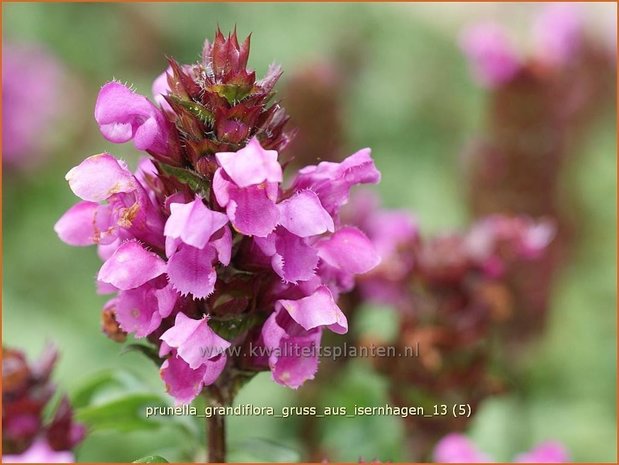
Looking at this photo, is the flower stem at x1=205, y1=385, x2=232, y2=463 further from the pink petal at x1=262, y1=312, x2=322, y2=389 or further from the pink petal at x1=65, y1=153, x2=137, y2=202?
the pink petal at x1=65, y1=153, x2=137, y2=202

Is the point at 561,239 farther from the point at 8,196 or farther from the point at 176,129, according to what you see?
the point at 176,129

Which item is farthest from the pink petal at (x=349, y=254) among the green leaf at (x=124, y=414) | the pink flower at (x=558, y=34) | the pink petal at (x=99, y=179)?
the pink flower at (x=558, y=34)

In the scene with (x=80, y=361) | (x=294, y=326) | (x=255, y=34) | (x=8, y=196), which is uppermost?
(x=255, y=34)

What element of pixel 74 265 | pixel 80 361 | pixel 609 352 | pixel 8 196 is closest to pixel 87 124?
pixel 8 196

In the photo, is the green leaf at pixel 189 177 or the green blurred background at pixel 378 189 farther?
the green blurred background at pixel 378 189

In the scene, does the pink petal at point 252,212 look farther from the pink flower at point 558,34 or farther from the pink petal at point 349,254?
the pink flower at point 558,34

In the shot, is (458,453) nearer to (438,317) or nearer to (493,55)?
(438,317)

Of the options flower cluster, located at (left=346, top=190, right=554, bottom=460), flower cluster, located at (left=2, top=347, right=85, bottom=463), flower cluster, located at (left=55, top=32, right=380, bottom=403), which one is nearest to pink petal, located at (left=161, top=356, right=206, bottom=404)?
flower cluster, located at (left=55, top=32, right=380, bottom=403)
